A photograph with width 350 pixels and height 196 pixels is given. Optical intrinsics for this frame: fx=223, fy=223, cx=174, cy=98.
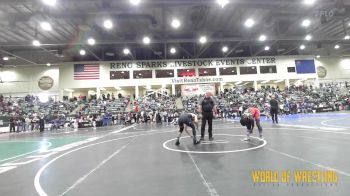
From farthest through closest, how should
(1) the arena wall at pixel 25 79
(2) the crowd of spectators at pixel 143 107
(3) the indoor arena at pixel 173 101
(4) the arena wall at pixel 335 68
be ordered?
(4) the arena wall at pixel 335 68, (1) the arena wall at pixel 25 79, (2) the crowd of spectators at pixel 143 107, (3) the indoor arena at pixel 173 101

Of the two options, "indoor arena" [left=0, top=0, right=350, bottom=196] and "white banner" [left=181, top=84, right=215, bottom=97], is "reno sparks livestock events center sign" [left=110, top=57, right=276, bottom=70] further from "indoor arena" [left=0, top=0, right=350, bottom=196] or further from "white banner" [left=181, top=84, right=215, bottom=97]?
"white banner" [left=181, top=84, right=215, bottom=97]

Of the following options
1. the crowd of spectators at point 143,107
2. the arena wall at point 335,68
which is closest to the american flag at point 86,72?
the crowd of spectators at point 143,107

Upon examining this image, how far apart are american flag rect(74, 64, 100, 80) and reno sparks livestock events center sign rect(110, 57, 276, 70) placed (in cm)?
208

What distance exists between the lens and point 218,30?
23.8 m

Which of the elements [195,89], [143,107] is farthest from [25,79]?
[195,89]

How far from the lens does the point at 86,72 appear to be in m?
30.0

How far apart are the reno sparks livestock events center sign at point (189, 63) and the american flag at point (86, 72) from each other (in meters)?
2.08

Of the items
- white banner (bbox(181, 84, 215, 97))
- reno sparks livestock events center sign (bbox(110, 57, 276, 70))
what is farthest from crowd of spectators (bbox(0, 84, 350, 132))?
reno sparks livestock events center sign (bbox(110, 57, 276, 70))

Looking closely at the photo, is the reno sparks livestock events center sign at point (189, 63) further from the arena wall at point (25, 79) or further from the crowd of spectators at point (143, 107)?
the arena wall at point (25, 79)

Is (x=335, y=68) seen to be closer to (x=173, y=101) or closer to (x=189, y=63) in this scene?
(x=189, y=63)

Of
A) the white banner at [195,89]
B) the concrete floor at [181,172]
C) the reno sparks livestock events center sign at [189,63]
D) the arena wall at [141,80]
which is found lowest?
the concrete floor at [181,172]

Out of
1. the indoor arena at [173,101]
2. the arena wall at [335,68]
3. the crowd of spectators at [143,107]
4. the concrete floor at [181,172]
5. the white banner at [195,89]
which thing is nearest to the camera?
the concrete floor at [181,172]

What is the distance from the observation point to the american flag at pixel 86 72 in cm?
2981

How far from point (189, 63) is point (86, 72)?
557 inches
